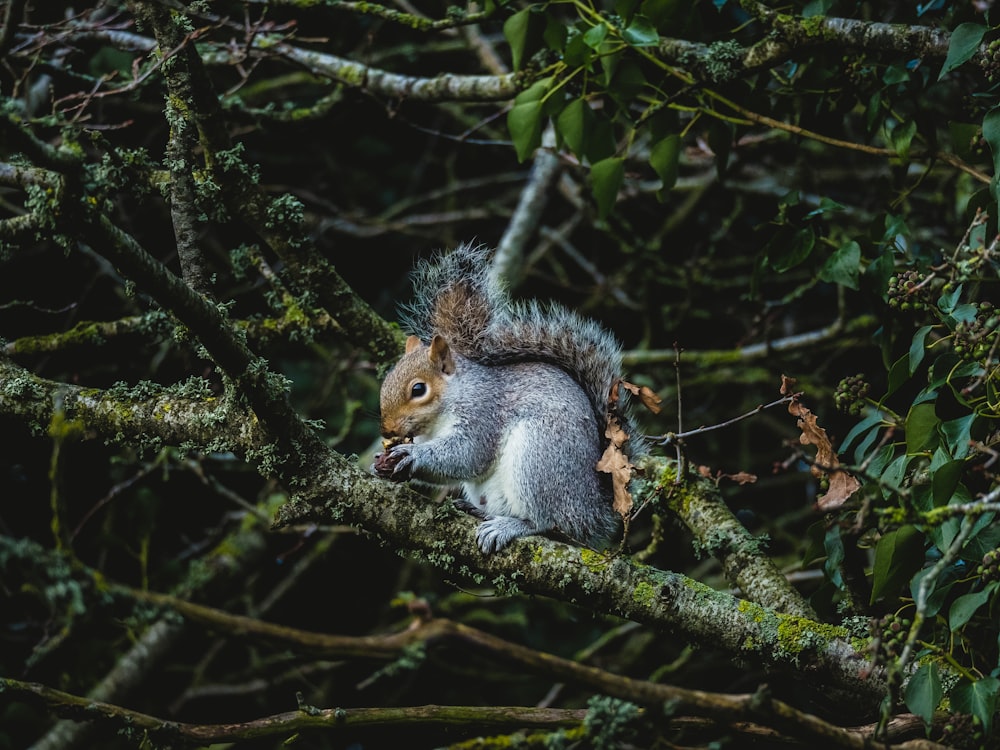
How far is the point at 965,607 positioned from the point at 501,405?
1.20 metres

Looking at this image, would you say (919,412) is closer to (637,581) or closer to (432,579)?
(637,581)

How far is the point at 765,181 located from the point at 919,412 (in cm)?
265

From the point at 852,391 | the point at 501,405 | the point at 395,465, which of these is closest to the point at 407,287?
the point at 501,405

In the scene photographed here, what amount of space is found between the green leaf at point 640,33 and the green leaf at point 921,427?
0.86 m

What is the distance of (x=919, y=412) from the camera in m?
1.53

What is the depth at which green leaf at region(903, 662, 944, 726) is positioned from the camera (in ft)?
4.49

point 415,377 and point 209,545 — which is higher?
→ point 415,377

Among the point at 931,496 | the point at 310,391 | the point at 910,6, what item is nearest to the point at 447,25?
the point at 910,6

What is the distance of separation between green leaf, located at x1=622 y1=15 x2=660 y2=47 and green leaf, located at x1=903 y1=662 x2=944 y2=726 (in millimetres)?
1216

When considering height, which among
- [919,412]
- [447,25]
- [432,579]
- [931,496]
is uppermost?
[447,25]

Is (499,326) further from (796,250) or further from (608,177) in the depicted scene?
(796,250)

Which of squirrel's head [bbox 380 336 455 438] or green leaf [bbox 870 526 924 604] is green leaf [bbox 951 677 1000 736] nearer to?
green leaf [bbox 870 526 924 604]

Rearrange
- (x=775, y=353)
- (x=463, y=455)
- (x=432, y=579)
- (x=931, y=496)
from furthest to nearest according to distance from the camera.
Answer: (x=432, y=579) → (x=775, y=353) → (x=463, y=455) → (x=931, y=496)

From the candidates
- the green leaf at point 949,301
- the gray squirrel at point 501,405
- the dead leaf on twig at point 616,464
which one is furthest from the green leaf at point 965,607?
the gray squirrel at point 501,405
